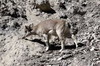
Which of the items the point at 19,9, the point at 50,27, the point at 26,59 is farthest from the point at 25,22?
the point at 26,59

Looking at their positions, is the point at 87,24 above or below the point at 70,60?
above

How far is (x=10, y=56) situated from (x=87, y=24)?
3.89m

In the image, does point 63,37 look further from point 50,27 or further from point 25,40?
point 25,40

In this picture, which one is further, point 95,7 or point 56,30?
point 95,7

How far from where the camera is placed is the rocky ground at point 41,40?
1074cm

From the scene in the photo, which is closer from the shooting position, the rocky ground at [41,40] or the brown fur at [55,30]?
the rocky ground at [41,40]

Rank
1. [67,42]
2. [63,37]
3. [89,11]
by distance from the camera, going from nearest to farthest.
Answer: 1. [63,37]
2. [67,42]
3. [89,11]

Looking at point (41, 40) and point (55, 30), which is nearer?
point (55, 30)

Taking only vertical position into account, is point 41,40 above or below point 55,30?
below

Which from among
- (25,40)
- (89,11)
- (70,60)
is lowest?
(70,60)

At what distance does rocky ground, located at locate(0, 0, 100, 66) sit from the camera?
10742 mm

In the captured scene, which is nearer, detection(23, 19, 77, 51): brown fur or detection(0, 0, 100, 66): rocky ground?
detection(0, 0, 100, 66): rocky ground

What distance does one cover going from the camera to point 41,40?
40.7 ft

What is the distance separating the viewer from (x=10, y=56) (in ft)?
37.2
